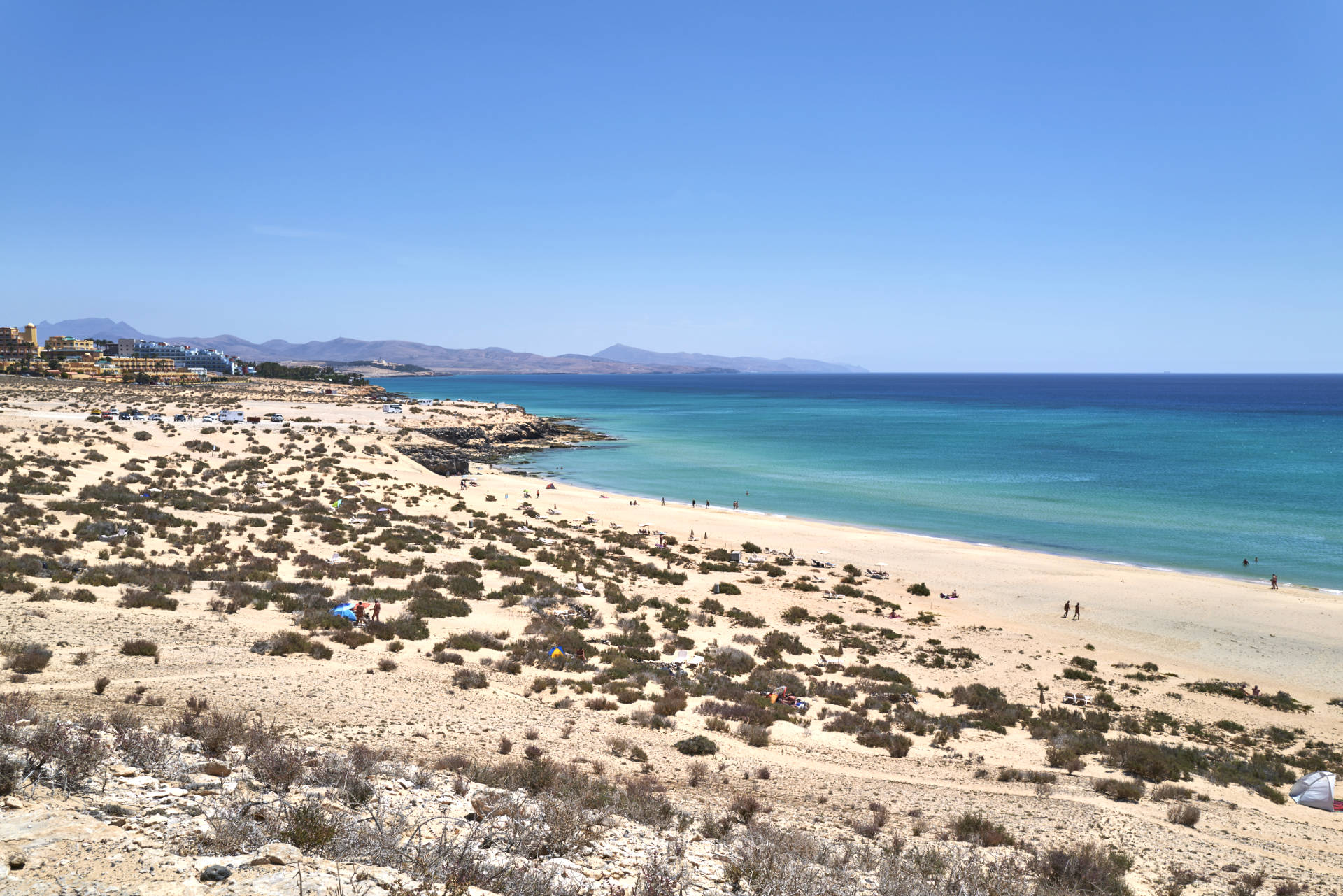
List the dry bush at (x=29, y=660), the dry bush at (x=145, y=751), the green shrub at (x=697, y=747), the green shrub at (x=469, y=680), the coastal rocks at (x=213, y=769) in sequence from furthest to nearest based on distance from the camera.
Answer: the green shrub at (x=469, y=680) → the green shrub at (x=697, y=747) → the dry bush at (x=29, y=660) → the coastal rocks at (x=213, y=769) → the dry bush at (x=145, y=751)

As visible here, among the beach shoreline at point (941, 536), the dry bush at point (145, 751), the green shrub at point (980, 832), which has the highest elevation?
the dry bush at point (145, 751)

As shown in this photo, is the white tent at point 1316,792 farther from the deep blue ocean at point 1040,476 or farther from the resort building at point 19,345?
the resort building at point 19,345

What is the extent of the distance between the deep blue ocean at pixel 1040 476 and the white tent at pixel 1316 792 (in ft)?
82.3

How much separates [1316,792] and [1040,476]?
53.1m

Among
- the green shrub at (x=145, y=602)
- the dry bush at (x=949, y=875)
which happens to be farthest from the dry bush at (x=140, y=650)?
the dry bush at (x=949, y=875)

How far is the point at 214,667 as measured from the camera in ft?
37.5

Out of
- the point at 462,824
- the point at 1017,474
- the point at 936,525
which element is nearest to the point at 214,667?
the point at 462,824

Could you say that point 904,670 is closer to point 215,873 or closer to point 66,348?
point 215,873

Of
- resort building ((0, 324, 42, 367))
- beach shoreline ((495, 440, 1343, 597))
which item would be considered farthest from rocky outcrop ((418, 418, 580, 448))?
resort building ((0, 324, 42, 367))

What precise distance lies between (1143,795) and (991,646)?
10124 mm

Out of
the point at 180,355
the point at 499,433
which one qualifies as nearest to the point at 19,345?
the point at 180,355

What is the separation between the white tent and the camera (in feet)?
36.6

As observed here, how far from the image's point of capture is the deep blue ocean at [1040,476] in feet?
125

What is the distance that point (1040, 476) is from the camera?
59.8 meters
